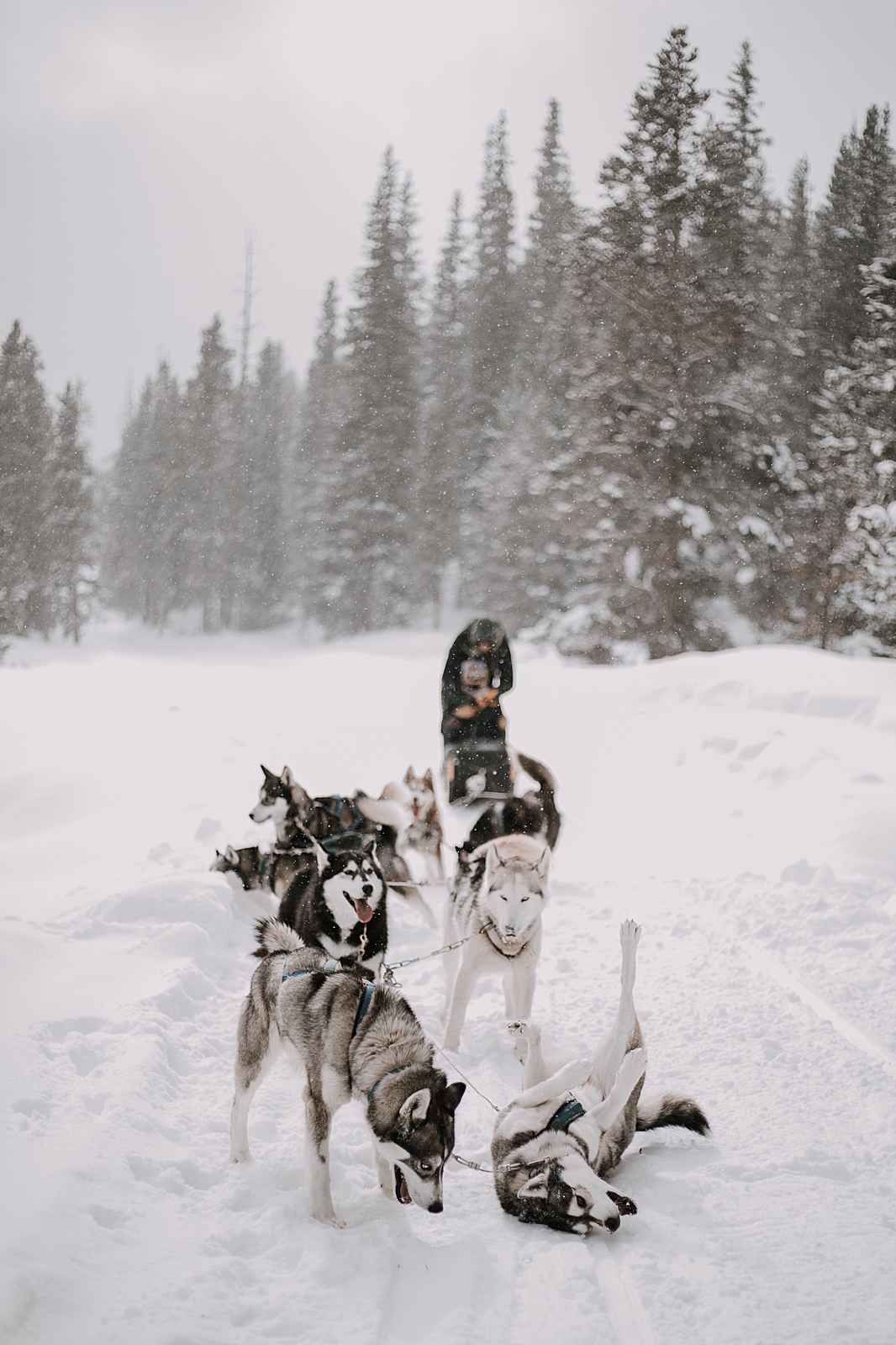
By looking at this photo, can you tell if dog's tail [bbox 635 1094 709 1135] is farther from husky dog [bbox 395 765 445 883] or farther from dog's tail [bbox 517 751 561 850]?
husky dog [bbox 395 765 445 883]

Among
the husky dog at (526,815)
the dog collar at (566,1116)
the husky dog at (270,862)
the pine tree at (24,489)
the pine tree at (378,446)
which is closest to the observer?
the dog collar at (566,1116)

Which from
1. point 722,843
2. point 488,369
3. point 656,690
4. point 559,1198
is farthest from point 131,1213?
point 488,369

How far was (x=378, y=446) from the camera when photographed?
31422 mm

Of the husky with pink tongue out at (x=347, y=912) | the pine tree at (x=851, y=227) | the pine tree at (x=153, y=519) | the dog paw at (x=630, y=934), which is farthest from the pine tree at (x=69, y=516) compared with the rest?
the dog paw at (x=630, y=934)

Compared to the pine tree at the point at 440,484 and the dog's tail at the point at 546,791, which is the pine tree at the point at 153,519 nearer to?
the pine tree at the point at 440,484

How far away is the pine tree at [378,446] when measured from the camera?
31.3m

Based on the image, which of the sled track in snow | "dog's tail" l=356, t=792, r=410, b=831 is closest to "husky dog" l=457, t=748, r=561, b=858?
"dog's tail" l=356, t=792, r=410, b=831

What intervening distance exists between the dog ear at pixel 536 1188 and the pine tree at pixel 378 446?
29.5m

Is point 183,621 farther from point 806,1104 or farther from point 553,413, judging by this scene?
point 806,1104

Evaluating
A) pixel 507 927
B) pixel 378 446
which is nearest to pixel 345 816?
pixel 507 927

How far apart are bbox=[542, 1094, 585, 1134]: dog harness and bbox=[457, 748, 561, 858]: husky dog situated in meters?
2.70

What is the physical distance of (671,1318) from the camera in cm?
229

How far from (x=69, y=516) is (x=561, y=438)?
20957 mm

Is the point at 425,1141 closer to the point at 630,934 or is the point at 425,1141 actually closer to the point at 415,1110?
the point at 415,1110
